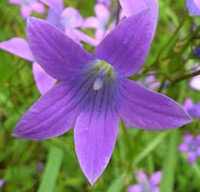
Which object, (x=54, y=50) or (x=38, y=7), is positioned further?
(x=38, y=7)

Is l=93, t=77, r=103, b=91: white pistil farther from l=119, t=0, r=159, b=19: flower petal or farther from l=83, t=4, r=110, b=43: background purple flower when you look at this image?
l=83, t=4, r=110, b=43: background purple flower

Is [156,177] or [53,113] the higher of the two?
[53,113]

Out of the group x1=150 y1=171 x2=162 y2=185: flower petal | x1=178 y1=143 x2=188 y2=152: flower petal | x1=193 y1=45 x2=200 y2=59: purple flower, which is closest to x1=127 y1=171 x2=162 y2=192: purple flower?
x1=150 y1=171 x2=162 y2=185: flower petal

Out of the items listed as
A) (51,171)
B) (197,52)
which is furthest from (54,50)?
(51,171)

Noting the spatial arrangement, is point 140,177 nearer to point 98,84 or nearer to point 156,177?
point 156,177

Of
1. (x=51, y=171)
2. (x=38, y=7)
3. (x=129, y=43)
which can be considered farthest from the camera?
(x=38, y=7)

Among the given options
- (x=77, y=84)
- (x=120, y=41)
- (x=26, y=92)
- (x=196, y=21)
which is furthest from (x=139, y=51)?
(x=196, y=21)

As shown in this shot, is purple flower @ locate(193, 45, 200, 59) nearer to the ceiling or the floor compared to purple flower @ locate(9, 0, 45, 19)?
nearer to the floor
